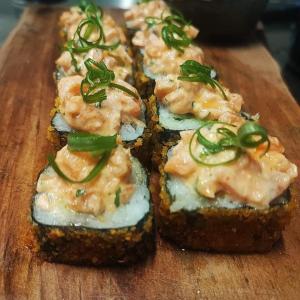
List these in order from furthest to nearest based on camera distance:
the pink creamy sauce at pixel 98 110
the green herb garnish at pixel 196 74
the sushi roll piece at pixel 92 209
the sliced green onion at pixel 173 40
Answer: the sliced green onion at pixel 173 40
the green herb garnish at pixel 196 74
the pink creamy sauce at pixel 98 110
the sushi roll piece at pixel 92 209

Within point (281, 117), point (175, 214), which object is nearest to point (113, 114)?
point (175, 214)

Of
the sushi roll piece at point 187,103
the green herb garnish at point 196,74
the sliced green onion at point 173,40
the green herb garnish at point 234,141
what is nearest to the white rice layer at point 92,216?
the green herb garnish at point 234,141

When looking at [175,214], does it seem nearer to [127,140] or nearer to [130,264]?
[130,264]

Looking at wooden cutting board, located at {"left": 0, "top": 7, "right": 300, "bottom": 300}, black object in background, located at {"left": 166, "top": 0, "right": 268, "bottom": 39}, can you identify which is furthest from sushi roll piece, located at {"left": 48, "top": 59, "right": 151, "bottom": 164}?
black object in background, located at {"left": 166, "top": 0, "right": 268, "bottom": 39}

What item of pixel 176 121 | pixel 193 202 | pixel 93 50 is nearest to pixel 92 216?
pixel 193 202

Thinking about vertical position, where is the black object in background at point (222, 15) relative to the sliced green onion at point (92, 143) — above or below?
below

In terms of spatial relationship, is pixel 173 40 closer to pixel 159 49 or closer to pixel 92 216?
pixel 159 49

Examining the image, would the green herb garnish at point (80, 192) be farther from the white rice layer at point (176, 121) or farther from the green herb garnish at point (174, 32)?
the green herb garnish at point (174, 32)
